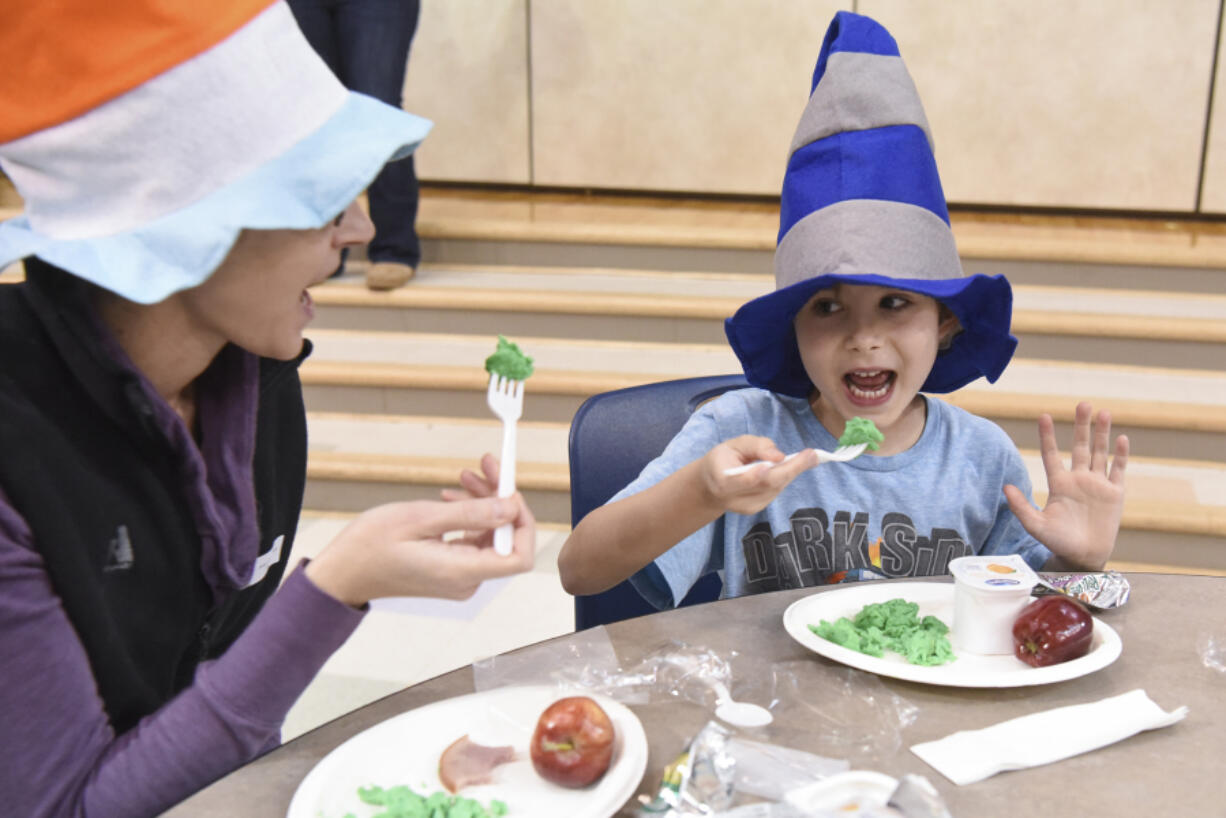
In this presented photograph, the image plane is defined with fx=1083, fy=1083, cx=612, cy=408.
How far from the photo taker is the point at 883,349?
1383 mm

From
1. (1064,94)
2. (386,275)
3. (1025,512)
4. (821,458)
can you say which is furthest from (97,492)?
(1064,94)

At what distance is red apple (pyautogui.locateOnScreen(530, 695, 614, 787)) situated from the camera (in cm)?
81

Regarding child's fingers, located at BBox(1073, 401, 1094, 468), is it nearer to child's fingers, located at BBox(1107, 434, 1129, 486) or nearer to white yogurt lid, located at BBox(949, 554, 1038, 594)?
child's fingers, located at BBox(1107, 434, 1129, 486)

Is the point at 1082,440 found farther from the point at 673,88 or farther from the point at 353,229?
the point at 673,88

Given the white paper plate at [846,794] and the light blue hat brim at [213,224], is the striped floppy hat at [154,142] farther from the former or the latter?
the white paper plate at [846,794]

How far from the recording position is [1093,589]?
3.63ft

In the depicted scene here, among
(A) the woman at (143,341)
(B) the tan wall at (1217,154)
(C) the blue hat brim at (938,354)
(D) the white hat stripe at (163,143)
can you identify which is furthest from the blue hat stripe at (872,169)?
(B) the tan wall at (1217,154)

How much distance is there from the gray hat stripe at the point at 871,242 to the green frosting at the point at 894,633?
433mm

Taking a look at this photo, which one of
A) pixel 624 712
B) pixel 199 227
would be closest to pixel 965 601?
pixel 624 712

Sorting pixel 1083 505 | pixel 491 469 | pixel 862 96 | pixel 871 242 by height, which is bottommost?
pixel 1083 505

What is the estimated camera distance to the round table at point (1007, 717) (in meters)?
0.80

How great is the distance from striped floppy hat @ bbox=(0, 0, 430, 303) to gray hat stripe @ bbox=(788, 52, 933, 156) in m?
0.70

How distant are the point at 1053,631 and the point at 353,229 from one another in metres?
0.74

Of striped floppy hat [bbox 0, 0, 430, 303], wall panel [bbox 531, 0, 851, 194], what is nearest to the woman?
striped floppy hat [bbox 0, 0, 430, 303]
